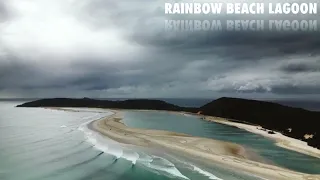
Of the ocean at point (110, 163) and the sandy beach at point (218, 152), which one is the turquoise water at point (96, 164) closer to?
the ocean at point (110, 163)

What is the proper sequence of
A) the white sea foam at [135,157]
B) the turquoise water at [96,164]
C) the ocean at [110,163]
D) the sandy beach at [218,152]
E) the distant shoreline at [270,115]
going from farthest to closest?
the distant shoreline at [270,115] < the white sea foam at [135,157] < the sandy beach at [218,152] < the ocean at [110,163] < the turquoise water at [96,164]

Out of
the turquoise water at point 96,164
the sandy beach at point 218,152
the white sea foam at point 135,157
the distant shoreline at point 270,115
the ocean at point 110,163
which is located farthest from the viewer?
the distant shoreline at point 270,115

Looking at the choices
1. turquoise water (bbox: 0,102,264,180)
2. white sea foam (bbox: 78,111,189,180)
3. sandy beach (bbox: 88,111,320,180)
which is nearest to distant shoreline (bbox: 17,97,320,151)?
sandy beach (bbox: 88,111,320,180)

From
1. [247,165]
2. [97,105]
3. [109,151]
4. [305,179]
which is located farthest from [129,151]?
[97,105]

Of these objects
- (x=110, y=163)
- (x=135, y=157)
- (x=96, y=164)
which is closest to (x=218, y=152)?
Result: (x=135, y=157)

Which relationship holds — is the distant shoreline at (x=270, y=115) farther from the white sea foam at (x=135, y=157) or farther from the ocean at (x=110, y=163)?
the white sea foam at (x=135, y=157)

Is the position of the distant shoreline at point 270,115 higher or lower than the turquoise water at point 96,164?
higher

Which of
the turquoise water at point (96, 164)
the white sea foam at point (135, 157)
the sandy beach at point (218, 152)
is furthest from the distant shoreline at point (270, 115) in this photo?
the white sea foam at point (135, 157)

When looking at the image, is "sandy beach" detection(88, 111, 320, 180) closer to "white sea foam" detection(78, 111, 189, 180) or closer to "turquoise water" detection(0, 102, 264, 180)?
"turquoise water" detection(0, 102, 264, 180)

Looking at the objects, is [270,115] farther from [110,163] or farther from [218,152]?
[110,163]

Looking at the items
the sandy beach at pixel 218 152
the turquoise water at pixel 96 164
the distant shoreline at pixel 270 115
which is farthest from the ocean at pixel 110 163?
the distant shoreline at pixel 270 115

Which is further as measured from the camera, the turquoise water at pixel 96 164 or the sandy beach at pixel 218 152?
the sandy beach at pixel 218 152

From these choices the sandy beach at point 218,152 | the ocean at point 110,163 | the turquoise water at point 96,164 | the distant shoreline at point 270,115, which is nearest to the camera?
the turquoise water at point 96,164

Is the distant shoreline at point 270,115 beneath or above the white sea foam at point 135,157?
above
